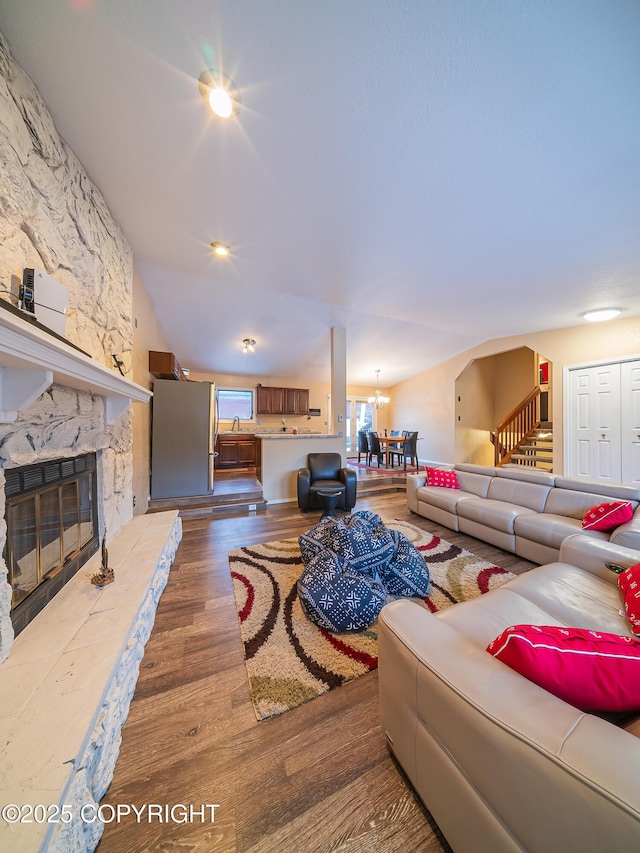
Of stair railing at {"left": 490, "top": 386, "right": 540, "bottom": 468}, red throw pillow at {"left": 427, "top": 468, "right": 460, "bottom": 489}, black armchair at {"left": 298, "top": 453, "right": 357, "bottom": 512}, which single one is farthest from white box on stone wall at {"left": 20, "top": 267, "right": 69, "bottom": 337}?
stair railing at {"left": 490, "top": 386, "right": 540, "bottom": 468}

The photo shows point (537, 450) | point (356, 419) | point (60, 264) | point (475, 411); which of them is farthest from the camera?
point (356, 419)

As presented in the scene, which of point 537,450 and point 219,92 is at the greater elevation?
point 219,92

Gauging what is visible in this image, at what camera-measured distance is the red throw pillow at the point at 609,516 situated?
193 cm

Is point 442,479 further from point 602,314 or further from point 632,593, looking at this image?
point 602,314

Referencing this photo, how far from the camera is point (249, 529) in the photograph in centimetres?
315

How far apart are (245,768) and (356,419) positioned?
743 centimetres

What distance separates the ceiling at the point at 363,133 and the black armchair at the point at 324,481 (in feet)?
7.80

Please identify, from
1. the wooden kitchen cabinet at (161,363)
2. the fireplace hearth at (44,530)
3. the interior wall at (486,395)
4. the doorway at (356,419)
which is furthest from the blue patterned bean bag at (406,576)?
the doorway at (356,419)

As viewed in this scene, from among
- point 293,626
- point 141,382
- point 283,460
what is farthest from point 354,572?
point 141,382

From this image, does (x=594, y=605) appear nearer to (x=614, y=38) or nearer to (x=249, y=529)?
(x=614, y=38)

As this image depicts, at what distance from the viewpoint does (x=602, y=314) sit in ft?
11.7

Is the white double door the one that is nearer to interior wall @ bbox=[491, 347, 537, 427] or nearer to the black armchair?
interior wall @ bbox=[491, 347, 537, 427]

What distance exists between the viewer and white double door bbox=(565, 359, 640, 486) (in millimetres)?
3752

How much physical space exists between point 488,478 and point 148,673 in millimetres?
3520
